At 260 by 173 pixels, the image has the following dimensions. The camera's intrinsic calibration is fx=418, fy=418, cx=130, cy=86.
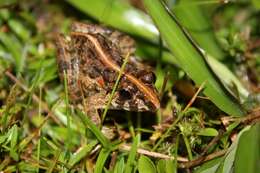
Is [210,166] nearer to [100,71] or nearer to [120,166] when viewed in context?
[120,166]

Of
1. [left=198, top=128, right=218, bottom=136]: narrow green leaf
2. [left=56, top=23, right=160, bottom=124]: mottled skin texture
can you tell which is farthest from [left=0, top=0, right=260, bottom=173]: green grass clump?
[left=56, top=23, right=160, bottom=124]: mottled skin texture

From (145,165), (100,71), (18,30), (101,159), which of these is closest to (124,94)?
(100,71)

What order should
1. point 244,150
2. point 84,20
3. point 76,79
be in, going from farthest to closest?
point 84,20 → point 76,79 → point 244,150

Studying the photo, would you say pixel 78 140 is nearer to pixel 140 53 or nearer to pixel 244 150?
pixel 140 53

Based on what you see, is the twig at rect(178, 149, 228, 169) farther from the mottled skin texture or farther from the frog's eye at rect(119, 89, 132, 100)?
the frog's eye at rect(119, 89, 132, 100)

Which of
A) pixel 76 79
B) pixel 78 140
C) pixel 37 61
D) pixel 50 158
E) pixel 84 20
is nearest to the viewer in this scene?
pixel 50 158

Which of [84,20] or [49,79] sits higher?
[84,20]

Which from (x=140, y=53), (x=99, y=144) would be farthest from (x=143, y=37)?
(x=99, y=144)
